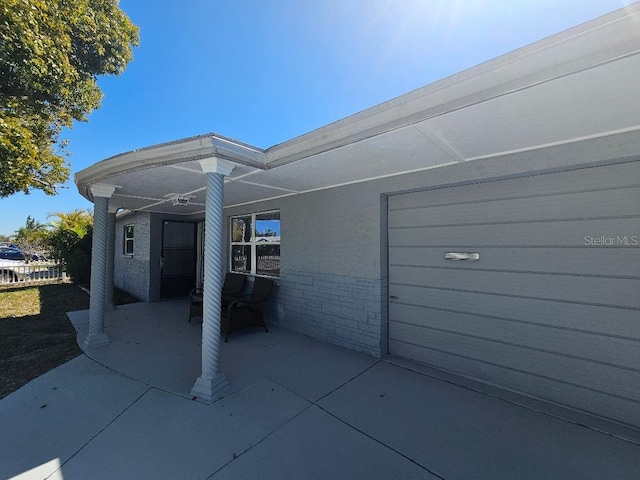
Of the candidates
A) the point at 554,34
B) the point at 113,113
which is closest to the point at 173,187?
the point at 554,34

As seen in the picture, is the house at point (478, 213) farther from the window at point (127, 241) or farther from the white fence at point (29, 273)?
the white fence at point (29, 273)

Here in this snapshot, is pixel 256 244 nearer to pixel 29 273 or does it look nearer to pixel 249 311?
pixel 249 311

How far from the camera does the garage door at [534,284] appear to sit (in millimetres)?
2492

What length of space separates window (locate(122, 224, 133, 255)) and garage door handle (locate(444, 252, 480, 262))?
975 centimetres

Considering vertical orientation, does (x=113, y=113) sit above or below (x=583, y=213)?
above

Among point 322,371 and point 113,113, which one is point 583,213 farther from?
point 113,113

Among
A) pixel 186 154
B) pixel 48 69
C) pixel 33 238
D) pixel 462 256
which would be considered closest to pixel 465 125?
pixel 462 256

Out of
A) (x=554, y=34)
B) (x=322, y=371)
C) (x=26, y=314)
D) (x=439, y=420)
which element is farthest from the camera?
(x=26, y=314)

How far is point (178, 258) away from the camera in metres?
8.25

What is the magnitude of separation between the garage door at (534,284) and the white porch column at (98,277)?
4.63 metres

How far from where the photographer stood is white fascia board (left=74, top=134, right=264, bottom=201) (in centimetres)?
269

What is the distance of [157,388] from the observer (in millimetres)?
3080

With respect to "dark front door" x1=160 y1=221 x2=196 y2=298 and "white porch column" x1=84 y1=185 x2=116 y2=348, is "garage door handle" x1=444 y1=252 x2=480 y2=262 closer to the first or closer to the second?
"white porch column" x1=84 y1=185 x2=116 y2=348

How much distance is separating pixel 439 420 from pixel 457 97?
2726 mm
